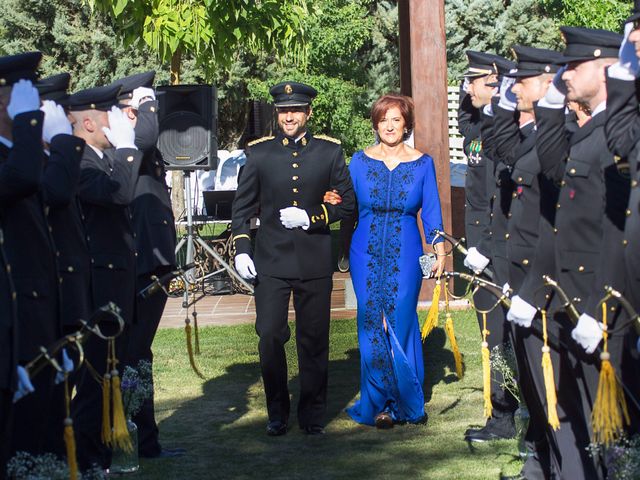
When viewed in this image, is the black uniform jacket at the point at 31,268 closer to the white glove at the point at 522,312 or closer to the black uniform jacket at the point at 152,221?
the white glove at the point at 522,312

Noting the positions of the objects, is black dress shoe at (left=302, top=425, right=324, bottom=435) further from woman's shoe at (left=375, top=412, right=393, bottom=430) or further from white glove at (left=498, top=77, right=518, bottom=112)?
white glove at (left=498, top=77, right=518, bottom=112)

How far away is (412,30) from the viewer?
43.7ft

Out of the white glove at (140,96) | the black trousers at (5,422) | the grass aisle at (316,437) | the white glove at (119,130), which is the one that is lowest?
the grass aisle at (316,437)

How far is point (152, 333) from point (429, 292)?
5965mm

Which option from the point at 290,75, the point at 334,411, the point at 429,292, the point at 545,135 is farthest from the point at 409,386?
the point at 290,75

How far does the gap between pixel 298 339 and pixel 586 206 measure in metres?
3.33

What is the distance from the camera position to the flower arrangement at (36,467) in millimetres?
5375

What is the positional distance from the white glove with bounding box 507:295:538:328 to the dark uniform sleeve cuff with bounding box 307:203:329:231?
2650 mm

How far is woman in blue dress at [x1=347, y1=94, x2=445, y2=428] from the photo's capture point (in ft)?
28.8

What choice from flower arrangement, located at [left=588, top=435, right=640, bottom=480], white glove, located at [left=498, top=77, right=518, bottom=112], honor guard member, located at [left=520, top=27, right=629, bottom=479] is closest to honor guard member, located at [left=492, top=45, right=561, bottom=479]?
white glove, located at [left=498, top=77, right=518, bottom=112]

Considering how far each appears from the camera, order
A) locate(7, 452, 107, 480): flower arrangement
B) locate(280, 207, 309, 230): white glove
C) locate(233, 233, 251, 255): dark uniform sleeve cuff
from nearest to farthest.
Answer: locate(7, 452, 107, 480): flower arrangement → locate(280, 207, 309, 230): white glove → locate(233, 233, 251, 255): dark uniform sleeve cuff

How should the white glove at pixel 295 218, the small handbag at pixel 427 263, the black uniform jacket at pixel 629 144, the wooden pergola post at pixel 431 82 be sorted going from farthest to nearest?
the wooden pergola post at pixel 431 82 → the small handbag at pixel 427 263 → the white glove at pixel 295 218 → the black uniform jacket at pixel 629 144

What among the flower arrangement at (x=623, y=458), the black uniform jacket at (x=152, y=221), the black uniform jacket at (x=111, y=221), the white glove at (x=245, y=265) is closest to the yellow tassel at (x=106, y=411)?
the black uniform jacket at (x=111, y=221)

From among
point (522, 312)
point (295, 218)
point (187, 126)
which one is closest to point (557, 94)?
point (522, 312)
